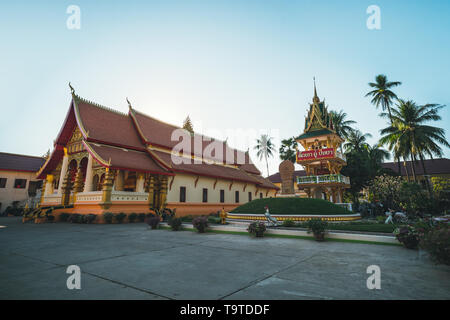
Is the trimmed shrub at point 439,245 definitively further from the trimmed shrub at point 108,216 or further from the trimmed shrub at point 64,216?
the trimmed shrub at point 64,216

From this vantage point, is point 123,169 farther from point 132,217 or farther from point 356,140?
point 356,140

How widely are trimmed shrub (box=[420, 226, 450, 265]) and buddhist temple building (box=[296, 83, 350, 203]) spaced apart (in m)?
22.1

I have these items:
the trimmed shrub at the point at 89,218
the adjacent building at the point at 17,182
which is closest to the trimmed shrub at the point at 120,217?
the trimmed shrub at the point at 89,218

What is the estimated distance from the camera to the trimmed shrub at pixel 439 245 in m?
5.06

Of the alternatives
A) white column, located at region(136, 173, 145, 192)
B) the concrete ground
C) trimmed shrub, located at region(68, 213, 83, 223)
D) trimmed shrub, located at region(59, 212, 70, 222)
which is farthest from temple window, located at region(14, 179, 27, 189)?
the concrete ground

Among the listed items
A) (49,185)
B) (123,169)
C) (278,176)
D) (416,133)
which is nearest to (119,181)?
(123,169)

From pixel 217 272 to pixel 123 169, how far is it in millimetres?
14071

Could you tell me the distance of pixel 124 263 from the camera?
5938 mm

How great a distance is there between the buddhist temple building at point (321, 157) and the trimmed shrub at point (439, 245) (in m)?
22.1

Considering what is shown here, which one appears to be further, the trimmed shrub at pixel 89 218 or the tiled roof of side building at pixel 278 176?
→ the tiled roof of side building at pixel 278 176

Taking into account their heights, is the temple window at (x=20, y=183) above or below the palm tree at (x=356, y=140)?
below

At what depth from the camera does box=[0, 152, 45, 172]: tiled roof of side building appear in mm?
32688

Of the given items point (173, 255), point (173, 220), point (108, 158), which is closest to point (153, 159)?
point (108, 158)

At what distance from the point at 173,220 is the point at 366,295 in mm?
11148
